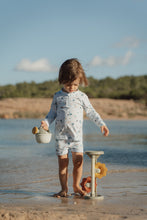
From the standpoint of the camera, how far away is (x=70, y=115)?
4.16 meters

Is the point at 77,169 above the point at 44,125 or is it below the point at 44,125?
below

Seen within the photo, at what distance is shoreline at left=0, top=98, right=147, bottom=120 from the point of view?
3127 centimetres

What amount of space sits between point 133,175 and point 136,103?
33166mm

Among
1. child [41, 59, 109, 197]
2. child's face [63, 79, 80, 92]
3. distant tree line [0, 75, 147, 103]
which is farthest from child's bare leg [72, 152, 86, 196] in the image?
distant tree line [0, 75, 147, 103]

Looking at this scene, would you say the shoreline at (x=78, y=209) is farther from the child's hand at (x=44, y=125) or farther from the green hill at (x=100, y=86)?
the green hill at (x=100, y=86)

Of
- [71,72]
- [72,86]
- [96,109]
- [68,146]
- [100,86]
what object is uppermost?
[100,86]

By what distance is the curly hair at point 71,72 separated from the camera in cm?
419

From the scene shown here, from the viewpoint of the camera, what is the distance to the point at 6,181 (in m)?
5.17

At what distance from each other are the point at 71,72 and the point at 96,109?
29.4m

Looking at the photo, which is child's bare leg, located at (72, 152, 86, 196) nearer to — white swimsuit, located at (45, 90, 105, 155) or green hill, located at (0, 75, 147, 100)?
white swimsuit, located at (45, 90, 105, 155)

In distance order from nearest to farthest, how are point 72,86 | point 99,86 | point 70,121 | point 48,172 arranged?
1. point 70,121
2. point 72,86
3. point 48,172
4. point 99,86

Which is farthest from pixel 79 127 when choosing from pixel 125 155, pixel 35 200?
pixel 125 155

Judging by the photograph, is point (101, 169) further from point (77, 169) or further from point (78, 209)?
point (78, 209)

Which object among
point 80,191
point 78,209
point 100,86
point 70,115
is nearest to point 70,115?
point 70,115
